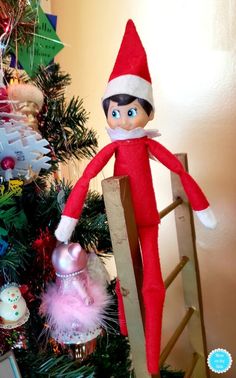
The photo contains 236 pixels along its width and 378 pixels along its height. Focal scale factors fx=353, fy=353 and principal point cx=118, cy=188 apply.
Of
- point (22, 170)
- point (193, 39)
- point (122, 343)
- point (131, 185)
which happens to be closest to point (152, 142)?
point (131, 185)

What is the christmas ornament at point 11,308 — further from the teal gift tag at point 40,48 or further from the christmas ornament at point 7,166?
the teal gift tag at point 40,48

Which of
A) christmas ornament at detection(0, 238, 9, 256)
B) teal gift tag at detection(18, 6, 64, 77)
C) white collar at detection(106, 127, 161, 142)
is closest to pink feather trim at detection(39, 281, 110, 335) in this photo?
christmas ornament at detection(0, 238, 9, 256)

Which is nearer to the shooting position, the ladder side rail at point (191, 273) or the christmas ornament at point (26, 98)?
the christmas ornament at point (26, 98)

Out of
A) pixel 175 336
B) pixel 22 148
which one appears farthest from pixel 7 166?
pixel 175 336

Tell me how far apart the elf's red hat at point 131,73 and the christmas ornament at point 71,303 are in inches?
8.8

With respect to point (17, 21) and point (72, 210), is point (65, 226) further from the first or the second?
point (17, 21)

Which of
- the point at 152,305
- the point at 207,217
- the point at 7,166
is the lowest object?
the point at 152,305

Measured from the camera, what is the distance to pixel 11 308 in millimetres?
437

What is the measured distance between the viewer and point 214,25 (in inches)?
32.9

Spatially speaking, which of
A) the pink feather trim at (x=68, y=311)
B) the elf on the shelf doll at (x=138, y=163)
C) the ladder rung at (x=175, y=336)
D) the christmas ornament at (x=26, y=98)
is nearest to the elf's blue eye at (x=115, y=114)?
the elf on the shelf doll at (x=138, y=163)

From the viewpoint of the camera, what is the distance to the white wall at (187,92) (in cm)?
85

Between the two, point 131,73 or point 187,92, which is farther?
point 187,92

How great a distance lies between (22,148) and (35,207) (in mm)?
104

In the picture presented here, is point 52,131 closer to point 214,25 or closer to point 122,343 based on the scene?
point 122,343
